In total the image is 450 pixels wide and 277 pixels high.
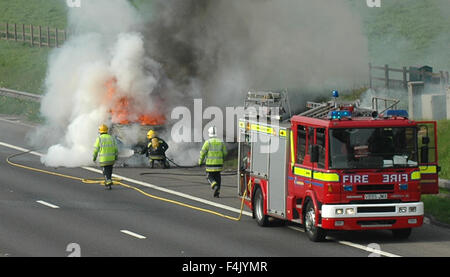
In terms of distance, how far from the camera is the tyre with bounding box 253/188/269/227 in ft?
67.5

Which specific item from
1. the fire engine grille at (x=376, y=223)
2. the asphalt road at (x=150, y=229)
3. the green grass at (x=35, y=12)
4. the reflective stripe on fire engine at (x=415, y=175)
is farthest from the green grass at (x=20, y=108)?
the reflective stripe on fire engine at (x=415, y=175)

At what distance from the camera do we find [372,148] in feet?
60.0

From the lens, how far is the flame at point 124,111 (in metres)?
30.6

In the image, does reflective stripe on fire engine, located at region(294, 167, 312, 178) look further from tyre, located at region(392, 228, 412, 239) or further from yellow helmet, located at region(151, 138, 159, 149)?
yellow helmet, located at region(151, 138, 159, 149)

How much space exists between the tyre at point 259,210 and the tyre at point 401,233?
9.16 ft

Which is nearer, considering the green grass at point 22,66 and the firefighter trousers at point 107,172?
the firefighter trousers at point 107,172

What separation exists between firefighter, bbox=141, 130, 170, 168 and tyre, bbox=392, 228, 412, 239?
→ 1141 centimetres

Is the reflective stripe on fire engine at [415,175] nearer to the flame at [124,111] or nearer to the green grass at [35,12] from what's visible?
the flame at [124,111]

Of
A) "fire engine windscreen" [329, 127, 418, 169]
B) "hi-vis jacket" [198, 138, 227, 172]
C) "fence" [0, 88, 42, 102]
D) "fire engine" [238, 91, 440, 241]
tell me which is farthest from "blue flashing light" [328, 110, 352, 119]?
"fence" [0, 88, 42, 102]

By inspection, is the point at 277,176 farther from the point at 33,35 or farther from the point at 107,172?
the point at 33,35

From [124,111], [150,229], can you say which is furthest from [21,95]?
[150,229]

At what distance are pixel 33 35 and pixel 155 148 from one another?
107ft
